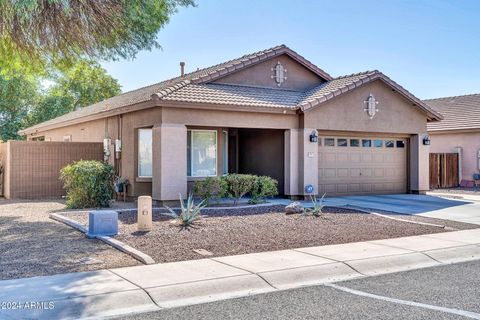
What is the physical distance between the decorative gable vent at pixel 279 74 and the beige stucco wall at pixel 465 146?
12.2 m

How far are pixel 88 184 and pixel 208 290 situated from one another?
9181 millimetres

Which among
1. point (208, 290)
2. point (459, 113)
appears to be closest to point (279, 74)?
point (459, 113)

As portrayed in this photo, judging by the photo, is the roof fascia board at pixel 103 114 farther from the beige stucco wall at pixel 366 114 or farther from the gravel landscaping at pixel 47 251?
the beige stucco wall at pixel 366 114

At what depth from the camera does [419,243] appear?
9930 millimetres

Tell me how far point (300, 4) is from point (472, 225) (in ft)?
27.9

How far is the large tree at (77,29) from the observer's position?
1231cm

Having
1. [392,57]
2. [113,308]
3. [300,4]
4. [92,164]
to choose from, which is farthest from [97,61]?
[392,57]

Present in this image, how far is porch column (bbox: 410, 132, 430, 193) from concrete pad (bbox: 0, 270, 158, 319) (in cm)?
1624

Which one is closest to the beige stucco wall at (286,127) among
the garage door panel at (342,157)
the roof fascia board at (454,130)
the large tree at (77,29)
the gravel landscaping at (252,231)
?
the garage door panel at (342,157)

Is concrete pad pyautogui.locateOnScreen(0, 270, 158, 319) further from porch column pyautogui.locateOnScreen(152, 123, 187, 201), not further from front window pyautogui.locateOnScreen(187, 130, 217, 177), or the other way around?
front window pyautogui.locateOnScreen(187, 130, 217, 177)

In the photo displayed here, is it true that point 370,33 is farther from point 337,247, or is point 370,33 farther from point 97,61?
point 337,247

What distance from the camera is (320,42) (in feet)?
62.4

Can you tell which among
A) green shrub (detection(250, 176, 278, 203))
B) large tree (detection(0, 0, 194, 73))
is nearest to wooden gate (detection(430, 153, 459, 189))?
green shrub (detection(250, 176, 278, 203))

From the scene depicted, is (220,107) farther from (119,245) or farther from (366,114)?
(119,245)
